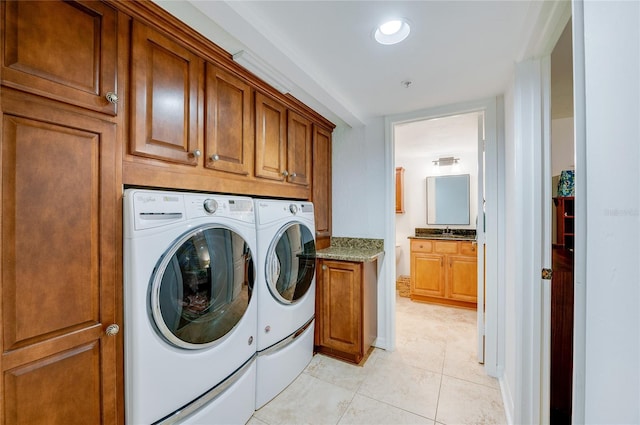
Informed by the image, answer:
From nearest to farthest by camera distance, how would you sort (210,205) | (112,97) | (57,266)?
1. (57,266)
2. (112,97)
3. (210,205)

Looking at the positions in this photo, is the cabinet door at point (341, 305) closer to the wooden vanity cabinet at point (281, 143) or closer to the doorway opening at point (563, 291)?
the wooden vanity cabinet at point (281, 143)

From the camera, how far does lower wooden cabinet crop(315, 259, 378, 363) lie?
2078mm

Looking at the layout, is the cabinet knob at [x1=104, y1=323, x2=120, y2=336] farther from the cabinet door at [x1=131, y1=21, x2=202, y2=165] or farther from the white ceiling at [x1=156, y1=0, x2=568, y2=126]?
the white ceiling at [x1=156, y1=0, x2=568, y2=126]

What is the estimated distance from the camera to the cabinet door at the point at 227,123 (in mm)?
1389

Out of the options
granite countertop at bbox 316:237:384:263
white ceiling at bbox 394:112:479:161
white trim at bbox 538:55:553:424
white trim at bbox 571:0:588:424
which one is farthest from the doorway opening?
white trim at bbox 571:0:588:424

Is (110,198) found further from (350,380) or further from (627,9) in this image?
(350,380)

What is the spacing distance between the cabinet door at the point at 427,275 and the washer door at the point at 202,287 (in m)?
2.79

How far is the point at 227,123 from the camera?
4.91 ft

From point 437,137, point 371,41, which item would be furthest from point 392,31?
point 437,137

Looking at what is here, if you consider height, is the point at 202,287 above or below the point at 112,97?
below

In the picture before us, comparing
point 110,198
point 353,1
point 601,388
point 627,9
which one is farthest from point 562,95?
point 110,198

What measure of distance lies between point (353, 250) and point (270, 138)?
1237mm

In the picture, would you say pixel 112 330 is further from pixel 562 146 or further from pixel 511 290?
pixel 562 146

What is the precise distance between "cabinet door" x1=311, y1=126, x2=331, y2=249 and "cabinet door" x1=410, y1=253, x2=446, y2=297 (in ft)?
5.61
